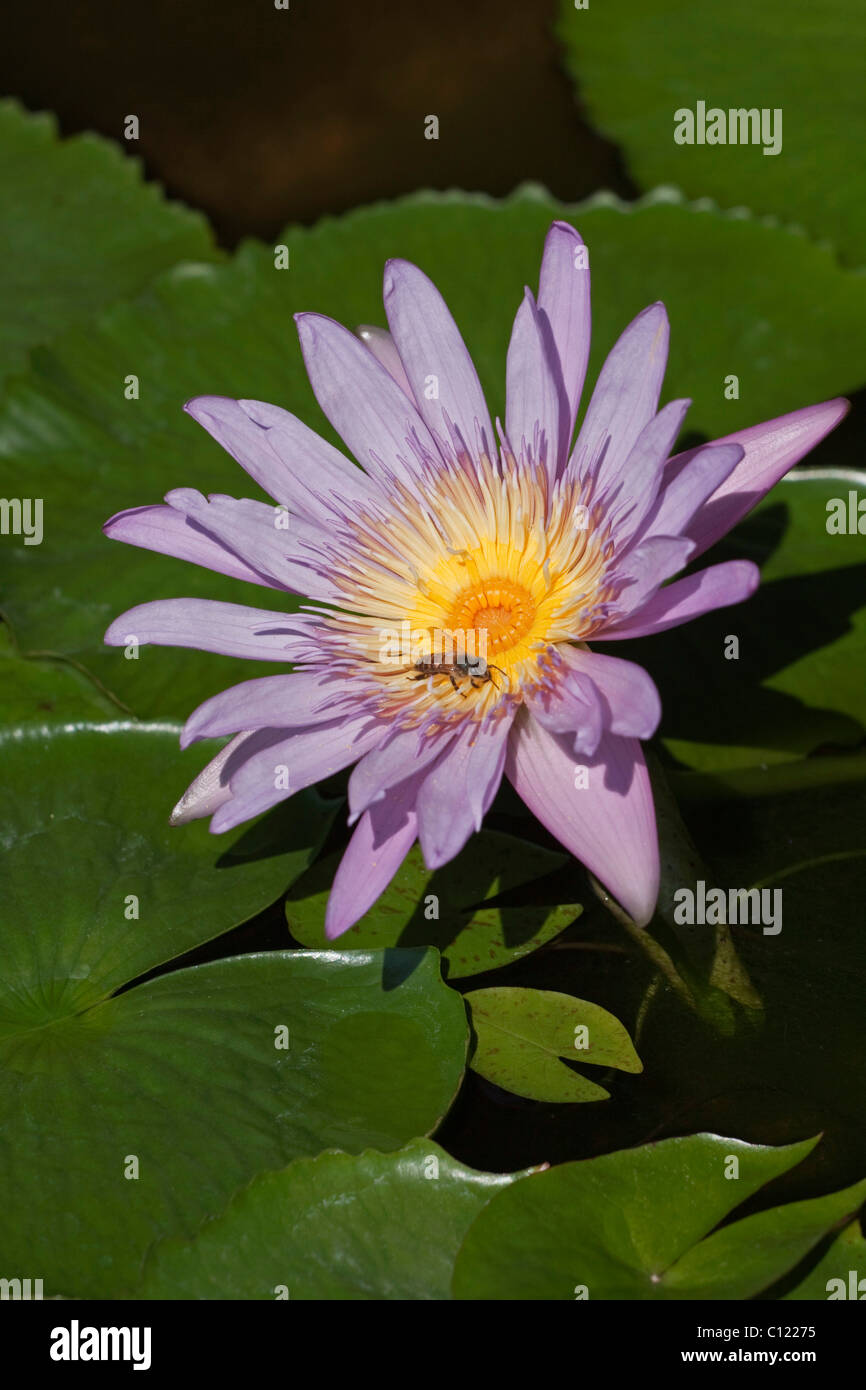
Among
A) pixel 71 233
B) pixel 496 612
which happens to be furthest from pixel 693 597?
pixel 71 233

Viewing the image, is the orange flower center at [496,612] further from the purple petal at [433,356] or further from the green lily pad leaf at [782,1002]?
the green lily pad leaf at [782,1002]

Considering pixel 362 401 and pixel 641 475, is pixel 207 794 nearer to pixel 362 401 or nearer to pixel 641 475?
pixel 362 401

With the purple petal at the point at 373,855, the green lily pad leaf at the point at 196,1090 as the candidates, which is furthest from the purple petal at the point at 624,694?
the green lily pad leaf at the point at 196,1090

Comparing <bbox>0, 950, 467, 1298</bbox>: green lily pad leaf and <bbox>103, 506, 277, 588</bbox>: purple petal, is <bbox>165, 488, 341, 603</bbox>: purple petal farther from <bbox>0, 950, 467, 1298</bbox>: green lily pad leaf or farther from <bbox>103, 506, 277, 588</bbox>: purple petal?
<bbox>0, 950, 467, 1298</bbox>: green lily pad leaf

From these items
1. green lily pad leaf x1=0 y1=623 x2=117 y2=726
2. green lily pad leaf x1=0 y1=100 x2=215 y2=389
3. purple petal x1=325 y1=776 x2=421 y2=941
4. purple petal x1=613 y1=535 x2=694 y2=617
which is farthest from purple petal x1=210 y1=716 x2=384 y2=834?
green lily pad leaf x1=0 y1=100 x2=215 y2=389

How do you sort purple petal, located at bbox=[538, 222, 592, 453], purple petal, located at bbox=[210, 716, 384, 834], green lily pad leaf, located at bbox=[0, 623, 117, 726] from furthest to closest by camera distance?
1. green lily pad leaf, located at bbox=[0, 623, 117, 726]
2. purple petal, located at bbox=[538, 222, 592, 453]
3. purple petal, located at bbox=[210, 716, 384, 834]
